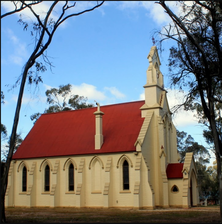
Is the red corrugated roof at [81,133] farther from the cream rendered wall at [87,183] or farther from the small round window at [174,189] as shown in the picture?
the small round window at [174,189]

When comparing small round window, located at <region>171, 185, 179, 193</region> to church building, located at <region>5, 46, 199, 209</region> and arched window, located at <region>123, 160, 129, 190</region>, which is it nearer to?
church building, located at <region>5, 46, 199, 209</region>

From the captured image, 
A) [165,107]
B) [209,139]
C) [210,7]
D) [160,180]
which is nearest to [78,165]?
[160,180]

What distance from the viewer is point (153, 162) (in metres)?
36.6

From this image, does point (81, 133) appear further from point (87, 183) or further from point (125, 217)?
point (125, 217)

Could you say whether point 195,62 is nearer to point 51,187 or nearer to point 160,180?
point 160,180

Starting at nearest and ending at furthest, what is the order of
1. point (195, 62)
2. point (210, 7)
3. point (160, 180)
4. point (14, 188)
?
1. point (210, 7)
2. point (195, 62)
3. point (160, 180)
4. point (14, 188)

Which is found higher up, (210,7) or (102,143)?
(210,7)

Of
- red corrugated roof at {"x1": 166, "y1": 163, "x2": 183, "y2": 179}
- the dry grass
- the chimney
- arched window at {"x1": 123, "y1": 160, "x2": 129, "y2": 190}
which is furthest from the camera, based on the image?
the chimney

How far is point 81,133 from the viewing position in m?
40.6

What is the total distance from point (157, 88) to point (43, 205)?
Result: 1759 cm

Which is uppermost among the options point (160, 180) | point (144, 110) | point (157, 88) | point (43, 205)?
point (157, 88)

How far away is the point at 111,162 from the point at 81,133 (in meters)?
6.41

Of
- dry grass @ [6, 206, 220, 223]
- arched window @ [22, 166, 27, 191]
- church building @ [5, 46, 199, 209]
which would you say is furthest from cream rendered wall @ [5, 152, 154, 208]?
dry grass @ [6, 206, 220, 223]

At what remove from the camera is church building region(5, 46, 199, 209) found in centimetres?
3469
